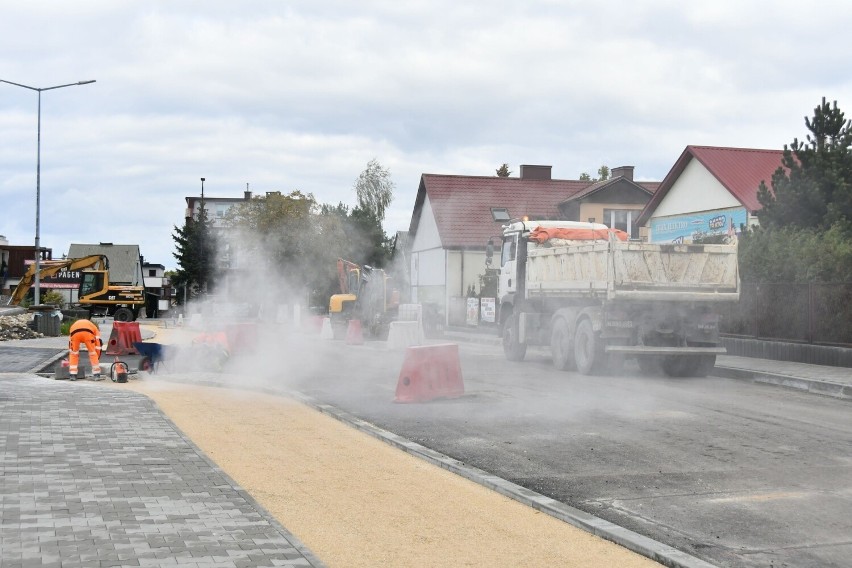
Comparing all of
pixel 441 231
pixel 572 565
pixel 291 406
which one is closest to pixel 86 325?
pixel 291 406

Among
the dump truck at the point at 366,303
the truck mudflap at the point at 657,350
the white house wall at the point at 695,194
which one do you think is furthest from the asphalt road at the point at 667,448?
the white house wall at the point at 695,194

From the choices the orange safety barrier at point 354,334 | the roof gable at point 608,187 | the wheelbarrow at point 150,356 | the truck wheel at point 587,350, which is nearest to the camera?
the truck wheel at point 587,350

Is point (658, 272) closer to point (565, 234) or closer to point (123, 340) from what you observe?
point (565, 234)

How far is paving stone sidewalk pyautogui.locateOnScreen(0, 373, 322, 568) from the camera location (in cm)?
524

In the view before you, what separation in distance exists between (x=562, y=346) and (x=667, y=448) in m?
9.17

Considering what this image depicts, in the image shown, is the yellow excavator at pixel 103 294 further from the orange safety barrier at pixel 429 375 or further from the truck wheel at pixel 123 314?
the orange safety barrier at pixel 429 375

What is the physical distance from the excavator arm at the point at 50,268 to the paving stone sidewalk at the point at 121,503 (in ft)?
117

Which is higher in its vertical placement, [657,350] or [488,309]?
[488,309]

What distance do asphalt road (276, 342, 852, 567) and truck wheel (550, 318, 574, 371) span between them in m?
1.35

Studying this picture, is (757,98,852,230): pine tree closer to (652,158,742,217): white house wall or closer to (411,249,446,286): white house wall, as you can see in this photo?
(652,158,742,217): white house wall

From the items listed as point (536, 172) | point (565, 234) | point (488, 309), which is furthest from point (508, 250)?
point (536, 172)

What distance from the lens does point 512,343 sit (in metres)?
21.3

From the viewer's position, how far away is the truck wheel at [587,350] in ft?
56.2

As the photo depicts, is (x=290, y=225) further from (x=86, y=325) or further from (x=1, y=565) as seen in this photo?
(x=1, y=565)
